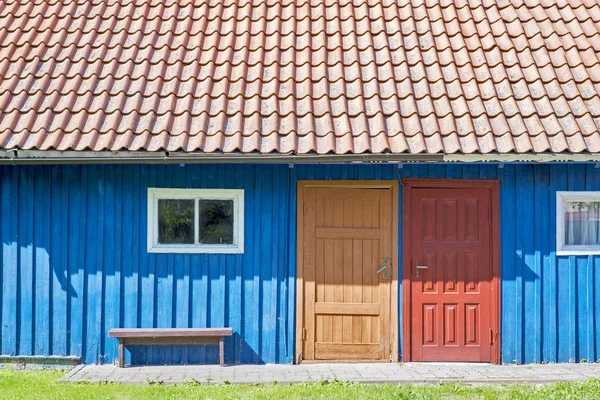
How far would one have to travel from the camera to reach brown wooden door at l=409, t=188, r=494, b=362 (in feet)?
28.1

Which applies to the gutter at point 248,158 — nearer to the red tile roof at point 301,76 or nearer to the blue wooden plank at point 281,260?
the red tile roof at point 301,76

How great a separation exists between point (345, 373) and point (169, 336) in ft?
6.68

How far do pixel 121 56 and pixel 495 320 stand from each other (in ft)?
18.7

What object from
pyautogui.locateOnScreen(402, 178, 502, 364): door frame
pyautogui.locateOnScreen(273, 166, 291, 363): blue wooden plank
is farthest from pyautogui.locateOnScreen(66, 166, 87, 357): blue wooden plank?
pyautogui.locateOnScreen(402, 178, 502, 364): door frame

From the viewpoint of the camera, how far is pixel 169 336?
823 centimetres

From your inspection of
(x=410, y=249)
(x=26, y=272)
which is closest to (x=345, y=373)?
(x=410, y=249)

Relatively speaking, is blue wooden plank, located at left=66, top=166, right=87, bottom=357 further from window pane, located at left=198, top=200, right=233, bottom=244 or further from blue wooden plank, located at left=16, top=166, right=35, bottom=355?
window pane, located at left=198, top=200, right=233, bottom=244

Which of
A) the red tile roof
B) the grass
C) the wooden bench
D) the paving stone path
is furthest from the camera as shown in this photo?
the wooden bench

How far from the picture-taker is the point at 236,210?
852 centimetres

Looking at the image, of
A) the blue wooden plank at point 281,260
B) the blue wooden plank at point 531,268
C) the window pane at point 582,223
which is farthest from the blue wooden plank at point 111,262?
the window pane at point 582,223

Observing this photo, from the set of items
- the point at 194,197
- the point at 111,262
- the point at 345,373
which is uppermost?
the point at 194,197

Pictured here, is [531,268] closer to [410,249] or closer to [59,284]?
[410,249]

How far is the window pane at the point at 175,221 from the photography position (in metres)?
8.53

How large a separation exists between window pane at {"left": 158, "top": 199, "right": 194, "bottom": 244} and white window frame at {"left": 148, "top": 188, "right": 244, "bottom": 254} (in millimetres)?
65
